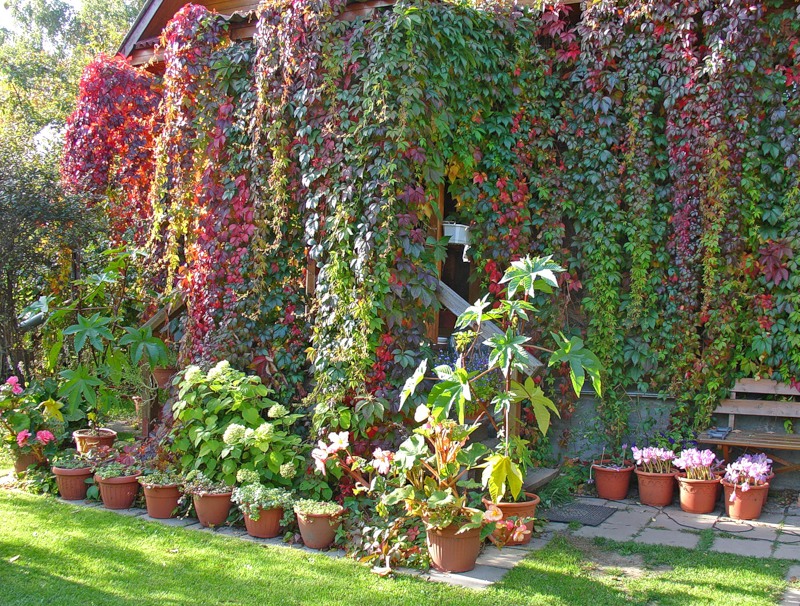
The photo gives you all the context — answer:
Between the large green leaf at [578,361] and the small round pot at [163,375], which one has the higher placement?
the large green leaf at [578,361]

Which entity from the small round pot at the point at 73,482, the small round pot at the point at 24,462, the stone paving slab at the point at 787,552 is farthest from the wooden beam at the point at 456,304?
the small round pot at the point at 24,462

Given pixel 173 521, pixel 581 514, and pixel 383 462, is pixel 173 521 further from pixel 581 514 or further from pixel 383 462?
pixel 581 514

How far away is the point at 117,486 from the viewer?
5.24m

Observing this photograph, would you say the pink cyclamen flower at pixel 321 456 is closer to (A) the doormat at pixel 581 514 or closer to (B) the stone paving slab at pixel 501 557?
(B) the stone paving slab at pixel 501 557

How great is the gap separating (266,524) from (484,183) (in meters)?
3.08

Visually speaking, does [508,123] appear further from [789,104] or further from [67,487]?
[67,487]

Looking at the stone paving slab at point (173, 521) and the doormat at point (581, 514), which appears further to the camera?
the doormat at point (581, 514)

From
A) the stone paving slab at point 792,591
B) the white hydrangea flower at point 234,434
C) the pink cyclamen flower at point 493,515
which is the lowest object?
the stone paving slab at point 792,591

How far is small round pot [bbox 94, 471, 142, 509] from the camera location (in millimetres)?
5238

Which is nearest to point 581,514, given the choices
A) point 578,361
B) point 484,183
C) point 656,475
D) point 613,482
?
point 613,482

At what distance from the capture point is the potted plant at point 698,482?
5.22 metres

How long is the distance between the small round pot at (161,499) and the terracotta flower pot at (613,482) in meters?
3.05

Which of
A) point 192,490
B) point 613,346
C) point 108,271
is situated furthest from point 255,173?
point 613,346

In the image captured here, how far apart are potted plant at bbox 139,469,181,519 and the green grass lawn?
10.7 inches
